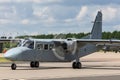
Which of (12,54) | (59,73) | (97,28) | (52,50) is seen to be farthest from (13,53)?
(97,28)

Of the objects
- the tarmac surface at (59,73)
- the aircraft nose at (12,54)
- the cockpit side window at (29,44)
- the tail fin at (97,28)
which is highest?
the tail fin at (97,28)

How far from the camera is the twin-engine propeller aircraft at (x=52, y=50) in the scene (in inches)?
1341

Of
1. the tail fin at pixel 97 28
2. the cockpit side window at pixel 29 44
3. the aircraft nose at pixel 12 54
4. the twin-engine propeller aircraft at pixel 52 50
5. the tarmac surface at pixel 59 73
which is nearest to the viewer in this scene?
the tarmac surface at pixel 59 73

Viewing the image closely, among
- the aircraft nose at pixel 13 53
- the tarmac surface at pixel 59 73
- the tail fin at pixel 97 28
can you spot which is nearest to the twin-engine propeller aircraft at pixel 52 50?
the aircraft nose at pixel 13 53

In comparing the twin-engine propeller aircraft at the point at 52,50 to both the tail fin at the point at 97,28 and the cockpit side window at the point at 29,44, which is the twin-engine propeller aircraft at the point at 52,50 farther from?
the tail fin at the point at 97,28

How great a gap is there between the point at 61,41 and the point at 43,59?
268 centimetres

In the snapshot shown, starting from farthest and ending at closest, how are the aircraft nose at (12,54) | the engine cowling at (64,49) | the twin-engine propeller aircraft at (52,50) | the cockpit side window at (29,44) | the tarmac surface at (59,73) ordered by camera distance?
the engine cowling at (64,49), the cockpit side window at (29,44), the twin-engine propeller aircraft at (52,50), the aircraft nose at (12,54), the tarmac surface at (59,73)

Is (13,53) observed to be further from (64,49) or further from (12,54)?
(64,49)

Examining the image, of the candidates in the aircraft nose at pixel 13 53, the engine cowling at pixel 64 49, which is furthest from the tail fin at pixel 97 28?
the aircraft nose at pixel 13 53

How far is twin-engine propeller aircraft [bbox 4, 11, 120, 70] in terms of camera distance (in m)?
34.1

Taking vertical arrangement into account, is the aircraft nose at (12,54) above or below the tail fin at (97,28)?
below

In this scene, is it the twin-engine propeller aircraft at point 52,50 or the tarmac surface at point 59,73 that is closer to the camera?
the tarmac surface at point 59,73

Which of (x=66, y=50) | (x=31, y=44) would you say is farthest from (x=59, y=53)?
(x=31, y=44)

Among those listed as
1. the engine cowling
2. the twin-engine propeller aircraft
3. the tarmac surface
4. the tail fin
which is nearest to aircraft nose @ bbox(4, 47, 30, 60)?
the twin-engine propeller aircraft
